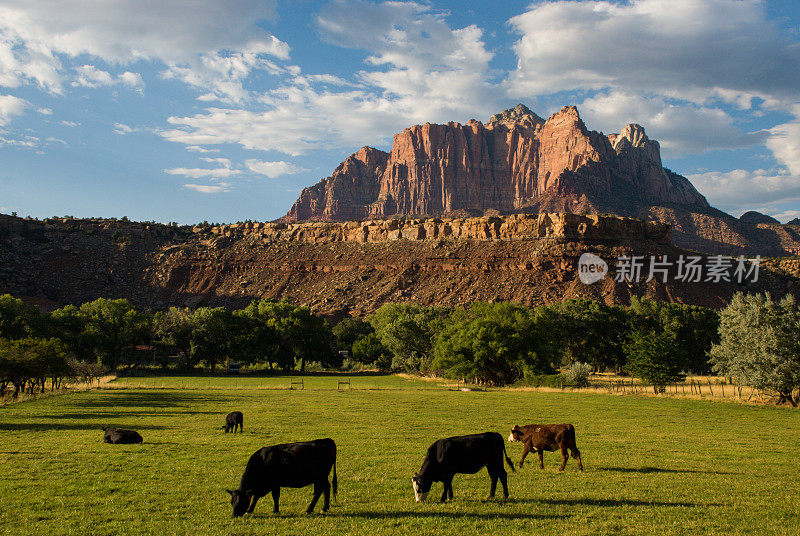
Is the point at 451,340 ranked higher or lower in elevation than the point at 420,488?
higher

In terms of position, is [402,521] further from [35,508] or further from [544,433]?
[35,508]

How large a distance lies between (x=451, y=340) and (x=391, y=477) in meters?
44.9

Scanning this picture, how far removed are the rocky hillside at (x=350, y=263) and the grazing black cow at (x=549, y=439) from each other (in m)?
96.8

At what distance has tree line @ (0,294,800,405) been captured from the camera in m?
38.1

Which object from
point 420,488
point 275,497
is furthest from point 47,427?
point 420,488

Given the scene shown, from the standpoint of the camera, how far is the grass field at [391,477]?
33.5 feet

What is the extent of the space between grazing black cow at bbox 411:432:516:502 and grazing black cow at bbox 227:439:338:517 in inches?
84.7

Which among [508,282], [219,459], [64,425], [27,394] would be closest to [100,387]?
[27,394]

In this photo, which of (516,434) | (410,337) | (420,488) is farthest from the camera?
(410,337)

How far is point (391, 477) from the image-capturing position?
1395 centimetres

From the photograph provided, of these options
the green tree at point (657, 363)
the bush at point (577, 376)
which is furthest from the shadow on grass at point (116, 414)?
the green tree at point (657, 363)

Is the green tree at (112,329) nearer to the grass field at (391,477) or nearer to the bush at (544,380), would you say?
the grass field at (391,477)

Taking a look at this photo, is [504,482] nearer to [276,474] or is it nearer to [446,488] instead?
[446,488]

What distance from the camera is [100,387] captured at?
4859 cm
